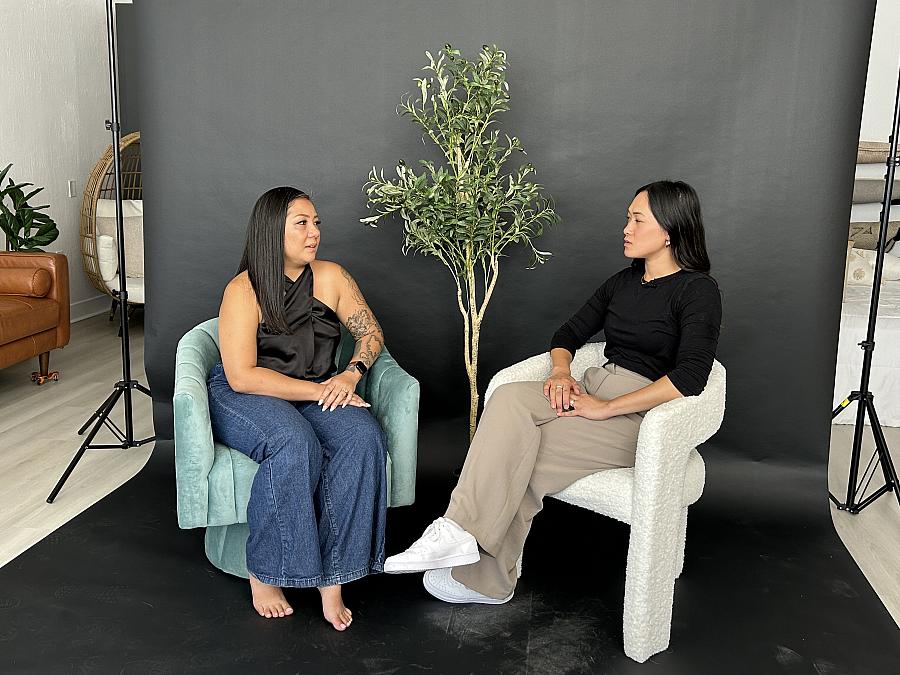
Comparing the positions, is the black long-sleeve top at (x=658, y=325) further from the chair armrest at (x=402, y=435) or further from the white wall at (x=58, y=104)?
the white wall at (x=58, y=104)

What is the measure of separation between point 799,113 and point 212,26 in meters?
2.18

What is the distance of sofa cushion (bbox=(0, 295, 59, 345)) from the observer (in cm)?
428

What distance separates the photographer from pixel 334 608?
242 cm

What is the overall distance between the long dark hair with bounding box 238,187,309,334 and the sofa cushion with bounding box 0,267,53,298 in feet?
8.17

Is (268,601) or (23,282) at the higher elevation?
(23,282)

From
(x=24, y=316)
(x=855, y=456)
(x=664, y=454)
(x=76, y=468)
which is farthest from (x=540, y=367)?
(x=24, y=316)

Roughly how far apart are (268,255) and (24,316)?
7.75 feet

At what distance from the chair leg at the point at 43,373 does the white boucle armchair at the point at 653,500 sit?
11.0ft

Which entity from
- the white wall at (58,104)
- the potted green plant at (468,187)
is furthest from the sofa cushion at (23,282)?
the potted green plant at (468,187)

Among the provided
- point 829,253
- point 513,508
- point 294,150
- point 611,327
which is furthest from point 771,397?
point 294,150

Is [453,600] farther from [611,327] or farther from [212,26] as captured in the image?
[212,26]

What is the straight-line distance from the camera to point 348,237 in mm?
3439

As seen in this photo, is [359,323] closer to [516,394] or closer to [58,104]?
[516,394]

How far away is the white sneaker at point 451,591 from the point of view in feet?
8.34
